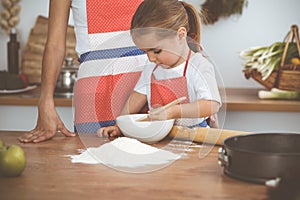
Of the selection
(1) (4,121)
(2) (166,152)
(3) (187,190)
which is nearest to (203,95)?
(2) (166,152)

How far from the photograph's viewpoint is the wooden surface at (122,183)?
3.72 ft

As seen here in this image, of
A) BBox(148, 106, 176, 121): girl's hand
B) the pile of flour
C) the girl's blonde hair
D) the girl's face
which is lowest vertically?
the pile of flour

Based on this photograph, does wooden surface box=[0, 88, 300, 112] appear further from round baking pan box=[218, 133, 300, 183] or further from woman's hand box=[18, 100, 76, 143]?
round baking pan box=[218, 133, 300, 183]

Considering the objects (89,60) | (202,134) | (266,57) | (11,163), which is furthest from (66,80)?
(11,163)

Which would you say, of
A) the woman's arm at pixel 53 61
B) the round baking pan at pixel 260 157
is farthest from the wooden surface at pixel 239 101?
the round baking pan at pixel 260 157

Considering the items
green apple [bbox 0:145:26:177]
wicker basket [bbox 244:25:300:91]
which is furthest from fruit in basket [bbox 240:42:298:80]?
green apple [bbox 0:145:26:177]

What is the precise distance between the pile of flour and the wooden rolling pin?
14cm

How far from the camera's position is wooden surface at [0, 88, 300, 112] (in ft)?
8.86

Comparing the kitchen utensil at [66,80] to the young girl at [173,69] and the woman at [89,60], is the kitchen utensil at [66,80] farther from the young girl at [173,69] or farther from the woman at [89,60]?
the young girl at [173,69]

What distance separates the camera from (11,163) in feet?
4.10

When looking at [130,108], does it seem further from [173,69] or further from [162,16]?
[162,16]

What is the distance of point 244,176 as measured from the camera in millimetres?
1207

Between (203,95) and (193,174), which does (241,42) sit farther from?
(193,174)

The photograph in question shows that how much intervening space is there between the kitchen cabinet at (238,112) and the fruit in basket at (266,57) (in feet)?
0.48
